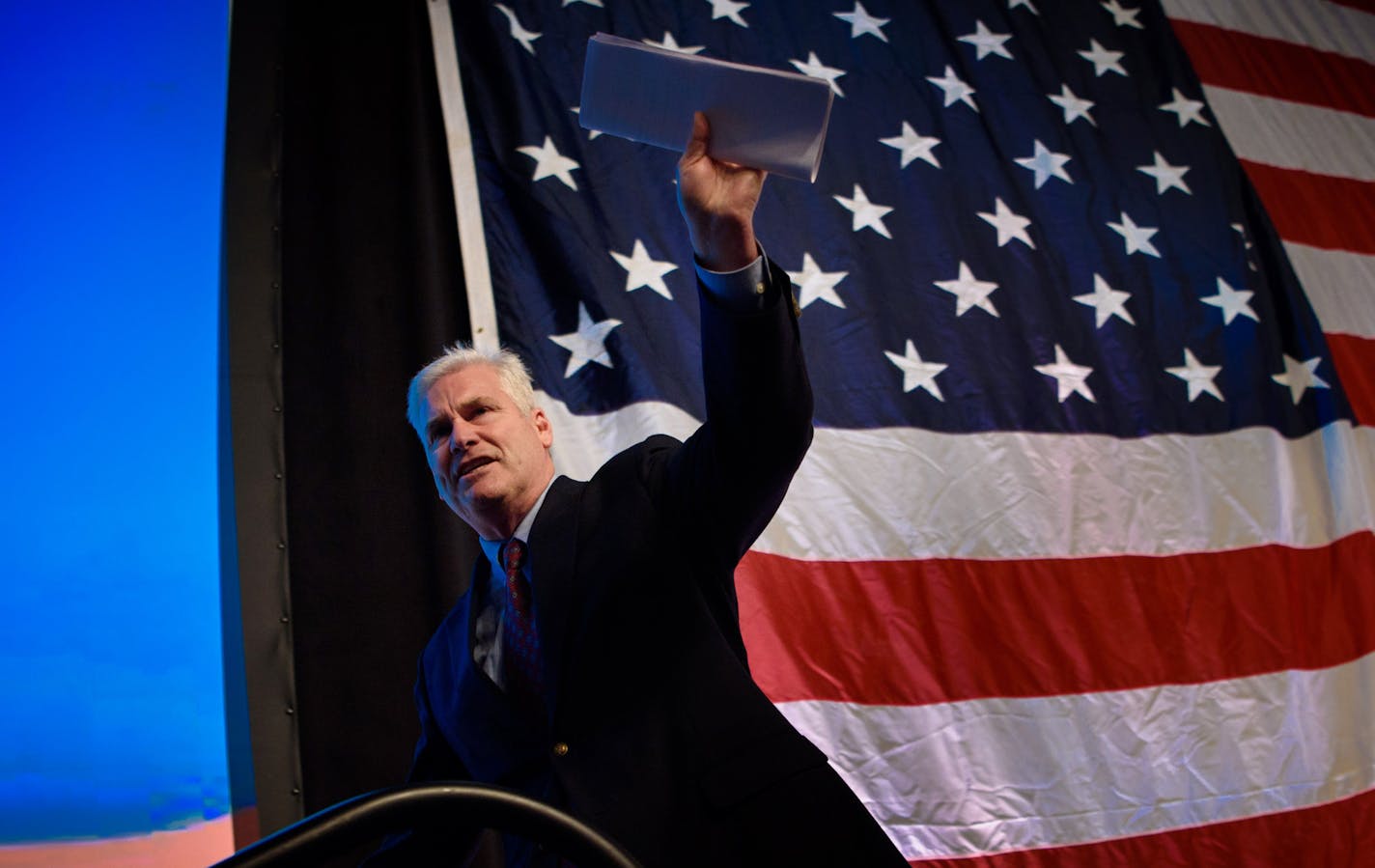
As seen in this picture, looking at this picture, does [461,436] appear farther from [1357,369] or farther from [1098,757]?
[1357,369]

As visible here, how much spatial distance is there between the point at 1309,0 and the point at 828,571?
318 cm

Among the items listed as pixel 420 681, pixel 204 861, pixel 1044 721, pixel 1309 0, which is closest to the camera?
pixel 420 681

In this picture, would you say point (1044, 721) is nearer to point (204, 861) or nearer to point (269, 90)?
point (204, 861)

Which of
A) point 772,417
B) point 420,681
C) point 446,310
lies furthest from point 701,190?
point 446,310

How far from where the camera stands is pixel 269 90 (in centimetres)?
212

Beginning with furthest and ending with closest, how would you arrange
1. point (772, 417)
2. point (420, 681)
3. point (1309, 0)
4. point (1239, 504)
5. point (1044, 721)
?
point (1309, 0) → point (1239, 504) → point (1044, 721) → point (420, 681) → point (772, 417)

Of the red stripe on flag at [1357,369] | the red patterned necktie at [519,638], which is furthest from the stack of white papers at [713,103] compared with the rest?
the red stripe on flag at [1357,369]

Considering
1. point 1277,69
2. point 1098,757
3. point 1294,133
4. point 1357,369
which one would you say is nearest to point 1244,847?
point 1098,757

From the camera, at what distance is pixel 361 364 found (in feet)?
6.51

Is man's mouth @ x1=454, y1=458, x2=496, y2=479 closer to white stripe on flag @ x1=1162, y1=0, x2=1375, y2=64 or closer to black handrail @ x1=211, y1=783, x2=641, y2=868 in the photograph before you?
black handrail @ x1=211, y1=783, x2=641, y2=868

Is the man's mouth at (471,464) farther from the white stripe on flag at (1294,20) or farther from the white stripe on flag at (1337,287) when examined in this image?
the white stripe on flag at (1294,20)

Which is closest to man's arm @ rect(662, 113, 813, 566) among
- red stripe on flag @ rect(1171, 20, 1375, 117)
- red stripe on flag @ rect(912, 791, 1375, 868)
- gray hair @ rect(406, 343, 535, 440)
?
gray hair @ rect(406, 343, 535, 440)

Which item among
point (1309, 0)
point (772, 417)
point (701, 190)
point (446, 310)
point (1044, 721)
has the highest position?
point (1309, 0)

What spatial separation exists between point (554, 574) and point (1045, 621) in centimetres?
152
